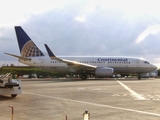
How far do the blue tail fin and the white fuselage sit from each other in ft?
4.16

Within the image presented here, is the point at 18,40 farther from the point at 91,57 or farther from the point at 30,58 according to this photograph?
the point at 91,57

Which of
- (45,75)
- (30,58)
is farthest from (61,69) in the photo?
(45,75)

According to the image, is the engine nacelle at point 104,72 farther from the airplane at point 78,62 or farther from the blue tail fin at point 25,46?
the blue tail fin at point 25,46

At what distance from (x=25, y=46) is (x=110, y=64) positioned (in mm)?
15081

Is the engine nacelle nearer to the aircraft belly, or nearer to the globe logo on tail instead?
the aircraft belly

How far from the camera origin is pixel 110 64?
144 feet

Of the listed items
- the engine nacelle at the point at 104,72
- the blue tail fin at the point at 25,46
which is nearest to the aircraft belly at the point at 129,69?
the engine nacelle at the point at 104,72

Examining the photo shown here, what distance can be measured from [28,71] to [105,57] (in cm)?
2969

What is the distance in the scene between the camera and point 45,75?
218 ft

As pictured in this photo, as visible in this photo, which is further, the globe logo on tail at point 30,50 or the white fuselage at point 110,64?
the globe logo on tail at point 30,50

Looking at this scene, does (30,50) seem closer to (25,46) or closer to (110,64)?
(25,46)

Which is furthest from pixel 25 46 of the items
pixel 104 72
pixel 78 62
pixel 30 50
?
pixel 104 72

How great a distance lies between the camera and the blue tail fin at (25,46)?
4556cm

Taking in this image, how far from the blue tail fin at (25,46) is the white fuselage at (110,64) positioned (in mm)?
1269
